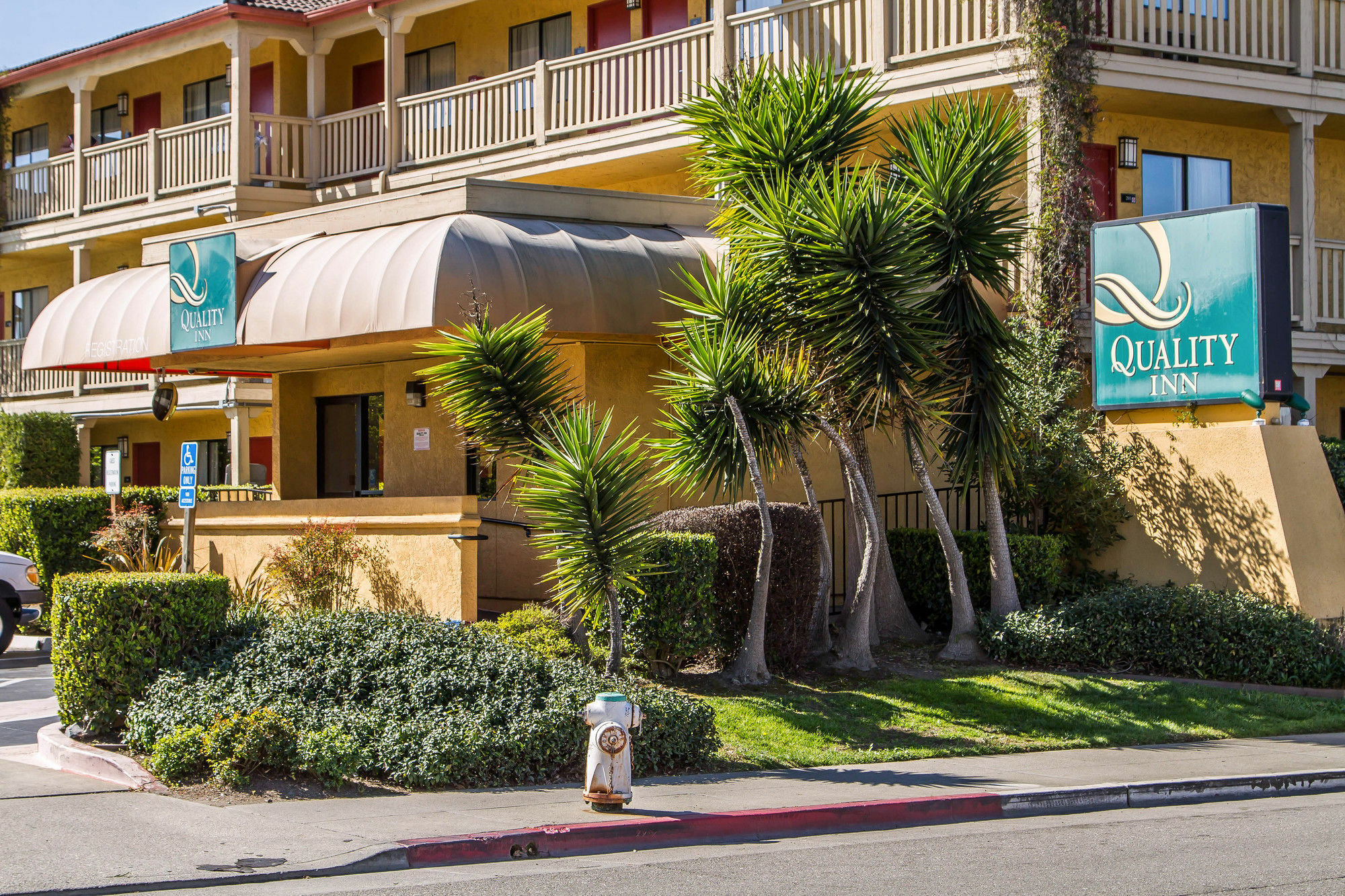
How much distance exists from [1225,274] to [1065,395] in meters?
2.16

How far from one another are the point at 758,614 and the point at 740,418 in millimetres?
1813

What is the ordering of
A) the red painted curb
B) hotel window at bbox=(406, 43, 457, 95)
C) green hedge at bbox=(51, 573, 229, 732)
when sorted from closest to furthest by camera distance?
the red painted curb
green hedge at bbox=(51, 573, 229, 732)
hotel window at bbox=(406, 43, 457, 95)

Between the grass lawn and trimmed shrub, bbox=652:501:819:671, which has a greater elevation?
trimmed shrub, bbox=652:501:819:671

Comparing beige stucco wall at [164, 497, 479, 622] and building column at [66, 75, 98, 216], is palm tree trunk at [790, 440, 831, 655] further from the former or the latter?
building column at [66, 75, 98, 216]

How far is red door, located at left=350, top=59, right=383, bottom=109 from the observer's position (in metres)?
26.6

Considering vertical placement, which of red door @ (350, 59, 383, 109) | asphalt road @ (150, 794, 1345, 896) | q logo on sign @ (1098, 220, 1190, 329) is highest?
red door @ (350, 59, 383, 109)

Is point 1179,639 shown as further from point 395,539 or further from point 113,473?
point 113,473

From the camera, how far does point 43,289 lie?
103ft

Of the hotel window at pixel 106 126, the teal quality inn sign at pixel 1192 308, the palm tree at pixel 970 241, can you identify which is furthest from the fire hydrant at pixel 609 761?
the hotel window at pixel 106 126

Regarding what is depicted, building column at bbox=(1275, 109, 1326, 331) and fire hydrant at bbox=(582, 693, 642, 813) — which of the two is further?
building column at bbox=(1275, 109, 1326, 331)

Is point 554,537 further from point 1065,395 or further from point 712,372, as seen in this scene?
point 1065,395

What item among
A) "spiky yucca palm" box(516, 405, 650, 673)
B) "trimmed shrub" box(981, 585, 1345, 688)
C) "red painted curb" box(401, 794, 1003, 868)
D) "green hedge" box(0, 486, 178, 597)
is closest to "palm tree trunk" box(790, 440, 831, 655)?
"trimmed shrub" box(981, 585, 1345, 688)

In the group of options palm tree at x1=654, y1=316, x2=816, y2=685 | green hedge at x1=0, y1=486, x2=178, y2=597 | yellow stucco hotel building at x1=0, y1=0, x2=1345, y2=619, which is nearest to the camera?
palm tree at x1=654, y1=316, x2=816, y2=685

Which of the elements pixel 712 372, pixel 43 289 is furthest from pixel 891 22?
pixel 43 289
